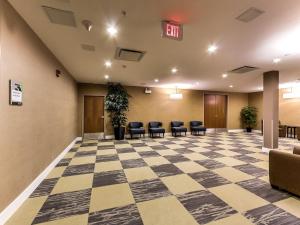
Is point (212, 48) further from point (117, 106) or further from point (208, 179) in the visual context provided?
point (117, 106)

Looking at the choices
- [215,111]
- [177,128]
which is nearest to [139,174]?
[177,128]

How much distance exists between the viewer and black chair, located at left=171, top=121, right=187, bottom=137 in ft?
27.7

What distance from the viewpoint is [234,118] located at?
35.3 feet

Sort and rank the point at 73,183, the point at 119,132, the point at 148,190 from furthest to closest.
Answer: the point at 119,132 → the point at 73,183 → the point at 148,190

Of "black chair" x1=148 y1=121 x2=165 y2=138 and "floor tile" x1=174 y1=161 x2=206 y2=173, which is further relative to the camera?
"black chair" x1=148 y1=121 x2=165 y2=138

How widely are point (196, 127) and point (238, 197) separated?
21.7 ft

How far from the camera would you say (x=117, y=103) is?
7668 mm

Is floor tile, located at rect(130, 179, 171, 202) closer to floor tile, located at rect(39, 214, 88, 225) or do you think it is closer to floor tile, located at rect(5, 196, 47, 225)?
floor tile, located at rect(39, 214, 88, 225)

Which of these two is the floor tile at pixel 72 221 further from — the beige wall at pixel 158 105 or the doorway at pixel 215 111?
the doorway at pixel 215 111

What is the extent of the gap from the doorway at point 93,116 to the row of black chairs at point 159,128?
1.57m

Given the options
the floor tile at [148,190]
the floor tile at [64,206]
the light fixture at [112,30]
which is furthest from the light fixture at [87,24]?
the floor tile at [148,190]

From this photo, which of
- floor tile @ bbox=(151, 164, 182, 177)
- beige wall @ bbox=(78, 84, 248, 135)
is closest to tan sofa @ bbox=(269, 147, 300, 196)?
floor tile @ bbox=(151, 164, 182, 177)

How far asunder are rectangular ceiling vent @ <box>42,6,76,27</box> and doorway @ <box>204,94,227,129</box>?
9109mm

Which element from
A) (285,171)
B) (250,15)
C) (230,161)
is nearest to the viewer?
(250,15)
